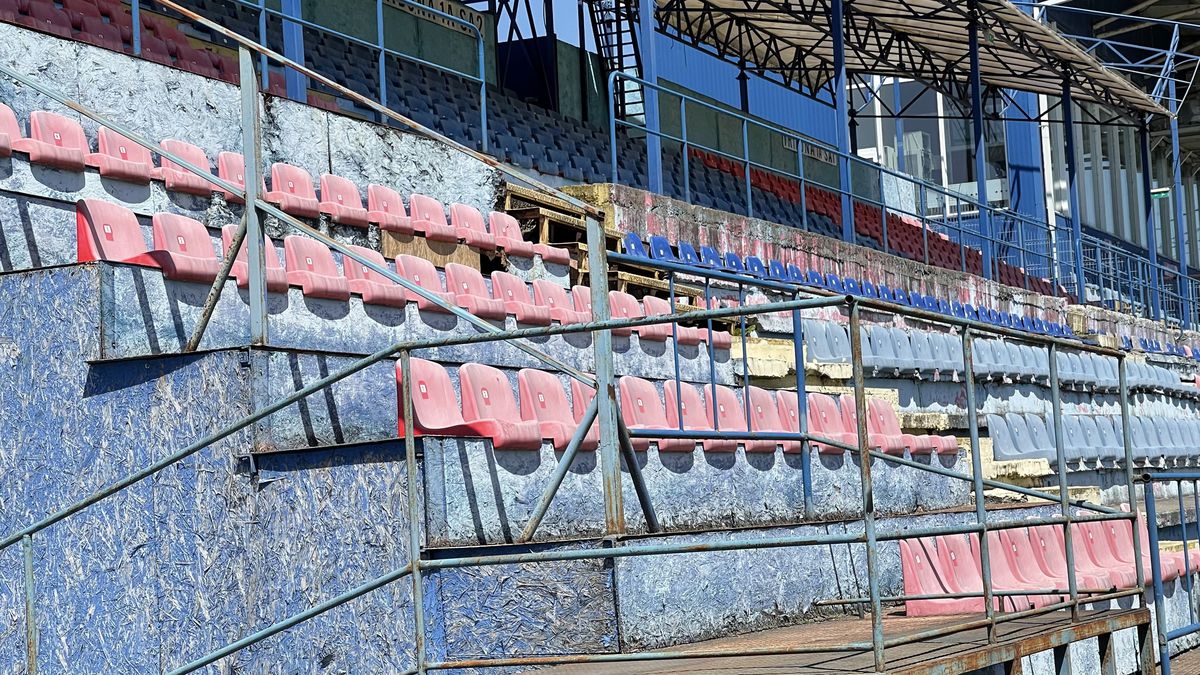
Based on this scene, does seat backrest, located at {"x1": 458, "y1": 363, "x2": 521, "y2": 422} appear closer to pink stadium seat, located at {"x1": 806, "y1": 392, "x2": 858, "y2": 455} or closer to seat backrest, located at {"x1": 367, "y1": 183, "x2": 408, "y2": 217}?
pink stadium seat, located at {"x1": 806, "y1": 392, "x2": 858, "y2": 455}

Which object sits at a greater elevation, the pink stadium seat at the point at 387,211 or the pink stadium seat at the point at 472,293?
the pink stadium seat at the point at 387,211

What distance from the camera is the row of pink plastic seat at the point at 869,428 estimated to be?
27.8 ft

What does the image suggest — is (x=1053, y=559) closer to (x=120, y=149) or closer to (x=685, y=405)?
(x=685, y=405)

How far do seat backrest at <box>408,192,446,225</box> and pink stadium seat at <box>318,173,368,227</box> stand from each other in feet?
1.29

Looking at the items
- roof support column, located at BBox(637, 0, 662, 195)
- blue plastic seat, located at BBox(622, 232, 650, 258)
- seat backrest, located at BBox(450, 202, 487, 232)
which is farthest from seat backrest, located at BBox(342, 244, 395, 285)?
roof support column, located at BBox(637, 0, 662, 195)

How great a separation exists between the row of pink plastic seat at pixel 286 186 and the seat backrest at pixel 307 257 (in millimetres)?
300

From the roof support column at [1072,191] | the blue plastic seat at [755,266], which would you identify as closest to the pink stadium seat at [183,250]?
the blue plastic seat at [755,266]

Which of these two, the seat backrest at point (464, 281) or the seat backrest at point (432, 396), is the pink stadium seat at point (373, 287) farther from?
the seat backrest at point (432, 396)

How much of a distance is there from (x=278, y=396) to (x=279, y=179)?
117 inches

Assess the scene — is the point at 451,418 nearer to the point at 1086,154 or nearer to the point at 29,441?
the point at 29,441

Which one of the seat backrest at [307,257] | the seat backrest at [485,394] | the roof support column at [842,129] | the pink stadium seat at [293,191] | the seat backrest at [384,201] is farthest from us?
the roof support column at [842,129]

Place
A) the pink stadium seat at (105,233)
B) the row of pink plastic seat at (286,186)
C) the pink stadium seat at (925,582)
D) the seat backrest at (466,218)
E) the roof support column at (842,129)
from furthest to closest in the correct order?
the roof support column at (842,129) < the seat backrest at (466,218) < the row of pink plastic seat at (286,186) < the pink stadium seat at (925,582) < the pink stadium seat at (105,233)

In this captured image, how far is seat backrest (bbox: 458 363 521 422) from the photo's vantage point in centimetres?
609

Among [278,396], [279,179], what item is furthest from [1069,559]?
[279,179]
